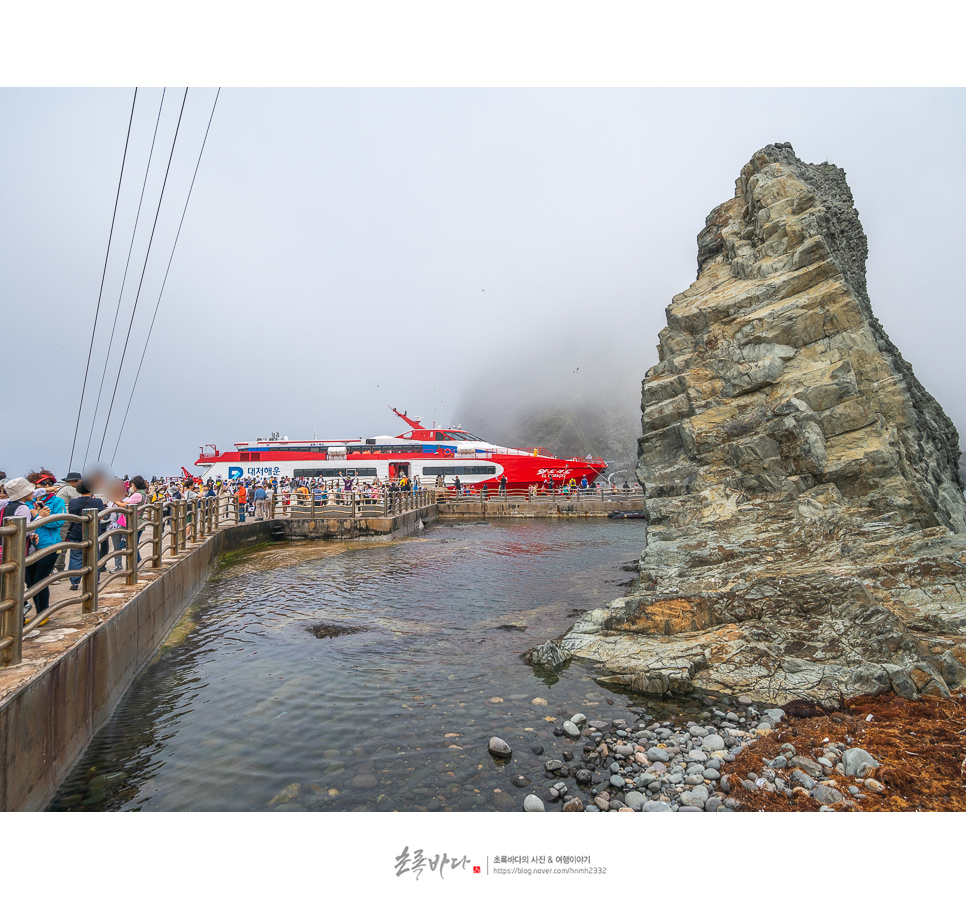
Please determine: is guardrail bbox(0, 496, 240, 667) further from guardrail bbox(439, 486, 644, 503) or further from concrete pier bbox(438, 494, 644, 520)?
guardrail bbox(439, 486, 644, 503)

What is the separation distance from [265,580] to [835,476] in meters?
15.0

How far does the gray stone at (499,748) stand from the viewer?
5.47 m

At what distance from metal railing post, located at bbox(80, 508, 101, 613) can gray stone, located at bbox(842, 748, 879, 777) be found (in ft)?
27.9

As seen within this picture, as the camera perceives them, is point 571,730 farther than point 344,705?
No

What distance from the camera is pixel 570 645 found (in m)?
8.85

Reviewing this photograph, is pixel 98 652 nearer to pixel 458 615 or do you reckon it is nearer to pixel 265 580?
pixel 458 615

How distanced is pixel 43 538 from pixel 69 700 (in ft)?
10.9

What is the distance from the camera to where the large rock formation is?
22.6 ft

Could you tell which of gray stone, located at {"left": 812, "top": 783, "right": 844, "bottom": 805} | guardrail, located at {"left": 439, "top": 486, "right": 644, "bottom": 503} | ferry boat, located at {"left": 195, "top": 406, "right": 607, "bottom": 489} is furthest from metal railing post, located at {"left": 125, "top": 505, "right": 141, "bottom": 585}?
ferry boat, located at {"left": 195, "top": 406, "right": 607, "bottom": 489}

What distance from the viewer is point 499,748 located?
18.1 ft

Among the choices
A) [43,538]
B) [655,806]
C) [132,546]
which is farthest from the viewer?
[132,546]

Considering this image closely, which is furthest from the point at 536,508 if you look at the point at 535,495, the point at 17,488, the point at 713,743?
the point at 17,488

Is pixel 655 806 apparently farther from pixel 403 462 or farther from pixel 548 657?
pixel 403 462
